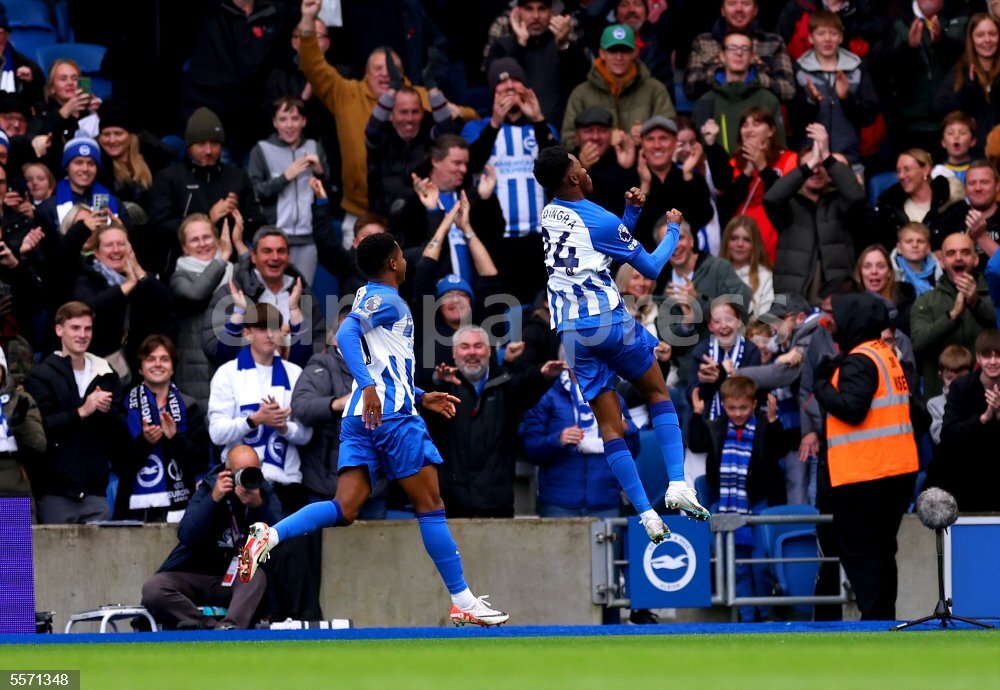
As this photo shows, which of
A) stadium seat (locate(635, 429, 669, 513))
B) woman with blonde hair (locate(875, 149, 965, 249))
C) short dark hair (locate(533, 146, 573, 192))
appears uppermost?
woman with blonde hair (locate(875, 149, 965, 249))

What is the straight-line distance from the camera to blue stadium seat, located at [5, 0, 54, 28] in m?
19.4

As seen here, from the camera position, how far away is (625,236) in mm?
11453

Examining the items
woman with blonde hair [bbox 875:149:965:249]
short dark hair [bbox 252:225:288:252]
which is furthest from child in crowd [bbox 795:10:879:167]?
short dark hair [bbox 252:225:288:252]

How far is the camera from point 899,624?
11617 millimetres

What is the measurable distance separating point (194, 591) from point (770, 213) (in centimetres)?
612

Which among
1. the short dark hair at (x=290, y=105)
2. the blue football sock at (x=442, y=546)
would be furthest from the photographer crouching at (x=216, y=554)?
the short dark hair at (x=290, y=105)

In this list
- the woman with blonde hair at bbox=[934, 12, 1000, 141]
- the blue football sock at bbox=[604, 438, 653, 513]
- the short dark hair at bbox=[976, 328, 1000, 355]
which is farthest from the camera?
the woman with blonde hair at bbox=[934, 12, 1000, 141]

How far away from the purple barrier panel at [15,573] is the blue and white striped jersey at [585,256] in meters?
3.76

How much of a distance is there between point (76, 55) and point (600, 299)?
9.39 meters

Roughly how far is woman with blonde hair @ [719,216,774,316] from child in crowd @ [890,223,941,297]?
1.09 m

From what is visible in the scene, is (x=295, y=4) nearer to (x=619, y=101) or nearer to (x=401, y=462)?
(x=619, y=101)

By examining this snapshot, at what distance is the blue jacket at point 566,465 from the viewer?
1426 cm

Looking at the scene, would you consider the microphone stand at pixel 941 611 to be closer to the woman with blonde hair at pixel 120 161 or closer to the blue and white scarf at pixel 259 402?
the blue and white scarf at pixel 259 402

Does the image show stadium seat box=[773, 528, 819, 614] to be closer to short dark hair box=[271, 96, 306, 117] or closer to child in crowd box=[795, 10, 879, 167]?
child in crowd box=[795, 10, 879, 167]
